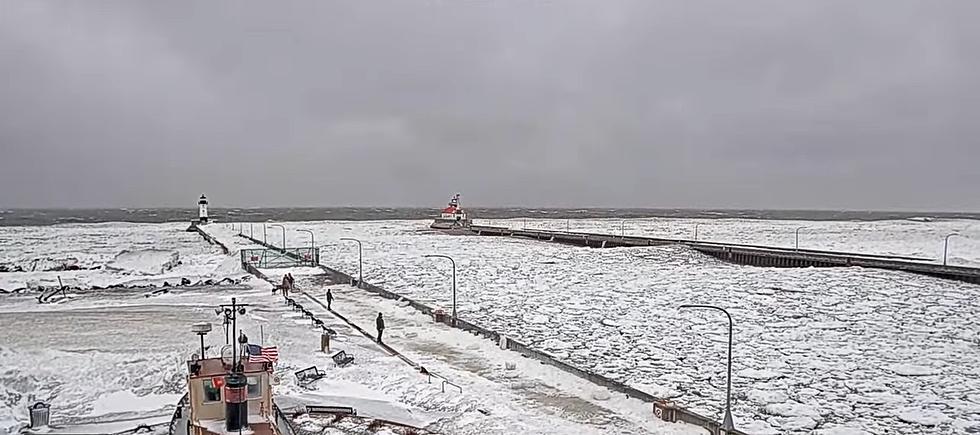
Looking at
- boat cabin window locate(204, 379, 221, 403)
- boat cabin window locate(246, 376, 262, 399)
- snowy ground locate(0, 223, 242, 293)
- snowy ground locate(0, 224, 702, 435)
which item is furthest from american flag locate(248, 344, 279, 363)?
snowy ground locate(0, 223, 242, 293)

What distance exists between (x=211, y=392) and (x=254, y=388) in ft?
2.76

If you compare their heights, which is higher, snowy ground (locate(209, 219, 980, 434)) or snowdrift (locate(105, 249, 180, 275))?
snowy ground (locate(209, 219, 980, 434))

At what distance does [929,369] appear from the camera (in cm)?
2100

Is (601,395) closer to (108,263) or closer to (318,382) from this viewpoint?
(318,382)

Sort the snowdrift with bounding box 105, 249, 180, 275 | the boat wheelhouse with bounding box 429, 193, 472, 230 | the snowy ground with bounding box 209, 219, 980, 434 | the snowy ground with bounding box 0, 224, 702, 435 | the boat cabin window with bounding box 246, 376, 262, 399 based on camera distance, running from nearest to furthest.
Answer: the boat cabin window with bounding box 246, 376, 262, 399 → the snowy ground with bounding box 0, 224, 702, 435 → the snowy ground with bounding box 209, 219, 980, 434 → the snowdrift with bounding box 105, 249, 180, 275 → the boat wheelhouse with bounding box 429, 193, 472, 230

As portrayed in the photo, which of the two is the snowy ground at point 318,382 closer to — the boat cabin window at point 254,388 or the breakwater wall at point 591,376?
the breakwater wall at point 591,376

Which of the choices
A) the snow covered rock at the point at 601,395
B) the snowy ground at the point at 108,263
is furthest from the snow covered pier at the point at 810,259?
the snowy ground at the point at 108,263

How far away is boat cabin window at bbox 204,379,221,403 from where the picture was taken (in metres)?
13.4

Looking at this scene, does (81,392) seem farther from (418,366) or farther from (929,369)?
(929,369)

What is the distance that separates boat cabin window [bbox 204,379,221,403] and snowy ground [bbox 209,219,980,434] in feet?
39.1

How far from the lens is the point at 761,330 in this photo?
27.3 meters

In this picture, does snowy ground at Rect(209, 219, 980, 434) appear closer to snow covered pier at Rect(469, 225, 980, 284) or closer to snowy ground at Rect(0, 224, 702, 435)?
snow covered pier at Rect(469, 225, 980, 284)

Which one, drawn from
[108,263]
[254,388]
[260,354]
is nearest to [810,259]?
[260,354]

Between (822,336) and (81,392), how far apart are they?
1022 inches
